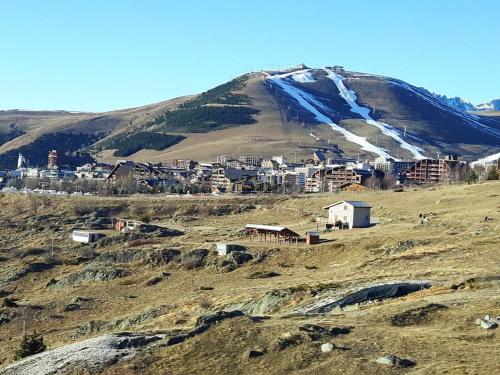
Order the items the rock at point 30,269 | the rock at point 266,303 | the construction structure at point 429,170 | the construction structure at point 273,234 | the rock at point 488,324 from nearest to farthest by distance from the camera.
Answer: the rock at point 488,324 → the rock at point 266,303 → the rock at point 30,269 → the construction structure at point 273,234 → the construction structure at point 429,170

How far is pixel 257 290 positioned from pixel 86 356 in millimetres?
17990

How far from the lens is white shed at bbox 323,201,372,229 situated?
69.1m

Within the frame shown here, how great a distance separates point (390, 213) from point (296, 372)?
58535 millimetres

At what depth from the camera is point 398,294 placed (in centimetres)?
3262

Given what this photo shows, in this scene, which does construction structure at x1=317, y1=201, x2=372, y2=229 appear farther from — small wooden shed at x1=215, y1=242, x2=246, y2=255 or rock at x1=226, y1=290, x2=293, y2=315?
rock at x1=226, y1=290, x2=293, y2=315

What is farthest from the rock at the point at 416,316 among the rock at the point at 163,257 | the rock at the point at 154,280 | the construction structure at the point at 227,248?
the rock at the point at 163,257

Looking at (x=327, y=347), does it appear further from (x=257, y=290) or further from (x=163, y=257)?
(x=163, y=257)

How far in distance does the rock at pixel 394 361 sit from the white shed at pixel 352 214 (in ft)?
156

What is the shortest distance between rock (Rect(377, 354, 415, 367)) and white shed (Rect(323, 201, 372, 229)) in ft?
156

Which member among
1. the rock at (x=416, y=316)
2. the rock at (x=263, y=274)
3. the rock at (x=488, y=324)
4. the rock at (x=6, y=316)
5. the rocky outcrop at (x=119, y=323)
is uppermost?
the rock at (x=488, y=324)

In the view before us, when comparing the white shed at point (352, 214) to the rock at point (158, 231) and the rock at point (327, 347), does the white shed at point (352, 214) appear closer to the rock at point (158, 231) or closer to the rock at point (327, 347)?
the rock at point (158, 231)

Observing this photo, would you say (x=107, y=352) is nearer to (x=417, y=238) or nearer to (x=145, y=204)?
(x=417, y=238)

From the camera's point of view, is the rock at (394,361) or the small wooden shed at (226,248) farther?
the small wooden shed at (226,248)

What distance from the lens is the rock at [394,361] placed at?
21.3 metres
